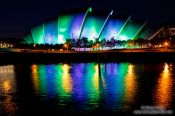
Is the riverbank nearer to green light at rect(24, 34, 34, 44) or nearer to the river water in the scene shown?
green light at rect(24, 34, 34, 44)

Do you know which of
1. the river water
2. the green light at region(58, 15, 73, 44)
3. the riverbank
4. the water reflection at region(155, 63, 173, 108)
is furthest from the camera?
the green light at region(58, 15, 73, 44)

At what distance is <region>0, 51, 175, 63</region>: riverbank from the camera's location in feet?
229

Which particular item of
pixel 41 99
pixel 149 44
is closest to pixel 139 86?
pixel 41 99

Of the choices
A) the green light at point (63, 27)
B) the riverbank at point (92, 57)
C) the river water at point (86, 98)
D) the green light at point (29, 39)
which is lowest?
the river water at point (86, 98)

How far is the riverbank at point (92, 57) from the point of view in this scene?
69875mm

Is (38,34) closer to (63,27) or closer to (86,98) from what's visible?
(63,27)

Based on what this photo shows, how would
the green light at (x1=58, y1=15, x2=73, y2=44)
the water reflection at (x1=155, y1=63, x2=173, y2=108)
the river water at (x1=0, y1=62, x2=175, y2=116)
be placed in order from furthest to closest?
the green light at (x1=58, y1=15, x2=73, y2=44), the water reflection at (x1=155, y1=63, x2=173, y2=108), the river water at (x1=0, y1=62, x2=175, y2=116)

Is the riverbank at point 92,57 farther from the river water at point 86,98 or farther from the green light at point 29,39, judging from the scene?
the river water at point 86,98

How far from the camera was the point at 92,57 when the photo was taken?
75938 mm

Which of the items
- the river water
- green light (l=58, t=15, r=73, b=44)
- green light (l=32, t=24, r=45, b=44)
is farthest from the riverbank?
the river water

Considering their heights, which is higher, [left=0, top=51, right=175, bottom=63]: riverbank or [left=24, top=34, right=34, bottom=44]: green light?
[left=24, top=34, right=34, bottom=44]: green light

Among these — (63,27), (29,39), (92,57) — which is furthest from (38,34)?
(92,57)

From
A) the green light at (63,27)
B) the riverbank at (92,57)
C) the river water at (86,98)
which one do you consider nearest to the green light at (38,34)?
the green light at (63,27)

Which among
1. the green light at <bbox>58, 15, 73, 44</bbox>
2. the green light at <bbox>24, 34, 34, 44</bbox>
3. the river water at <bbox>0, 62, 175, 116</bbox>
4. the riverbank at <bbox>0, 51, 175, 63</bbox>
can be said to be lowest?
the river water at <bbox>0, 62, 175, 116</bbox>
